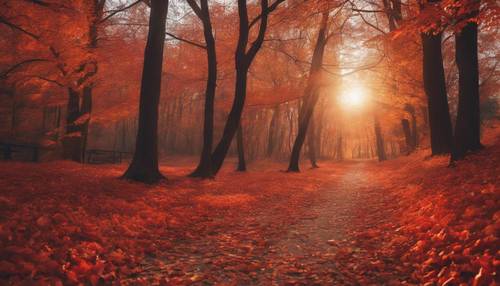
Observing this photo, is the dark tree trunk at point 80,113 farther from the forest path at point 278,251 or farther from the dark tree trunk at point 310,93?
the forest path at point 278,251

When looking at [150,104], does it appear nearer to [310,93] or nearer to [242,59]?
[242,59]

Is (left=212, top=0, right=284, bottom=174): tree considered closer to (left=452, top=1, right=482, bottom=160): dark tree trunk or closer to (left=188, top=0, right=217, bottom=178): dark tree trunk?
(left=188, top=0, right=217, bottom=178): dark tree trunk

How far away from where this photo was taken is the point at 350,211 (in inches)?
306

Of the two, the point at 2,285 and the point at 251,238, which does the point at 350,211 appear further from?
the point at 2,285

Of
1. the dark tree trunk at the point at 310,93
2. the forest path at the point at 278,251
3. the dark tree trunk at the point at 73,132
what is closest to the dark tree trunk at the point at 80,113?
the dark tree trunk at the point at 73,132

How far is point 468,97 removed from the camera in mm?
8758

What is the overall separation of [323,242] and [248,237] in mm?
1334

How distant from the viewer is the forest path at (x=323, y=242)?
12.9ft

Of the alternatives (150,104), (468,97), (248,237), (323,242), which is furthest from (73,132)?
(468,97)

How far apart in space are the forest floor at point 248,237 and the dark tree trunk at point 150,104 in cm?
196

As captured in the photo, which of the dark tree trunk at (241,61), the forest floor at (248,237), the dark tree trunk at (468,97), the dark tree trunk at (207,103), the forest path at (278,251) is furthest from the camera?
the dark tree trunk at (207,103)

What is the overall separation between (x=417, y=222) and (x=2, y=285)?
18.8 ft

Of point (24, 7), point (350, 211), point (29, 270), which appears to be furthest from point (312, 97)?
point (29, 270)

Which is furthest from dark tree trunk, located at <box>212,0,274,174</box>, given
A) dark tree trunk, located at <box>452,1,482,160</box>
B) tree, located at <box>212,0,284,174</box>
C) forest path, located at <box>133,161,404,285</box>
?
dark tree trunk, located at <box>452,1,482,160</box>
